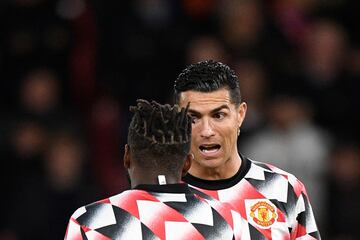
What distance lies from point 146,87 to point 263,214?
4.94 m

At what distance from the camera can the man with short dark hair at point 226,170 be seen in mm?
5594

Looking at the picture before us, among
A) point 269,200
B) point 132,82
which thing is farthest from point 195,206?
point 132,82

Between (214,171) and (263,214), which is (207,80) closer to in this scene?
(214,171)

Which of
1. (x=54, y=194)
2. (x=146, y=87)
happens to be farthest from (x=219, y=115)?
(x=146, y=87)

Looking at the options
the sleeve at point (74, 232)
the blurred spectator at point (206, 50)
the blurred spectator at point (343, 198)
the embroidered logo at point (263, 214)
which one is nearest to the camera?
the sleeve at point (74, 232)

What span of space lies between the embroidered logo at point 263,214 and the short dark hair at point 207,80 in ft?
1.77

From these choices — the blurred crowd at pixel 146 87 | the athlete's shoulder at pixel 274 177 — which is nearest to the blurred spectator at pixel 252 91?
the blurred crowd at pixel 146 87

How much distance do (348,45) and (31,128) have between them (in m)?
3.13

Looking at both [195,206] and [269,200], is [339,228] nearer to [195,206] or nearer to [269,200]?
[269,200]

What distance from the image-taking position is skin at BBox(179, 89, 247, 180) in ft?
18.5

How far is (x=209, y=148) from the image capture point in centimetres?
568

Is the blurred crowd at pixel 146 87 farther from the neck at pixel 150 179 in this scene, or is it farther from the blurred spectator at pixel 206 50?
the neck at pixel 150 179

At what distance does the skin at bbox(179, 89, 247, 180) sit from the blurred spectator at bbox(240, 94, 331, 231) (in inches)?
138

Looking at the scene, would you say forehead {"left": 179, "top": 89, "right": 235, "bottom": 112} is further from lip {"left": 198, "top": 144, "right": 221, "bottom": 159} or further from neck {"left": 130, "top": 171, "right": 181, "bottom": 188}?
neck {"left": 130, "top": 171, "right": 181, "bottom": 188}
